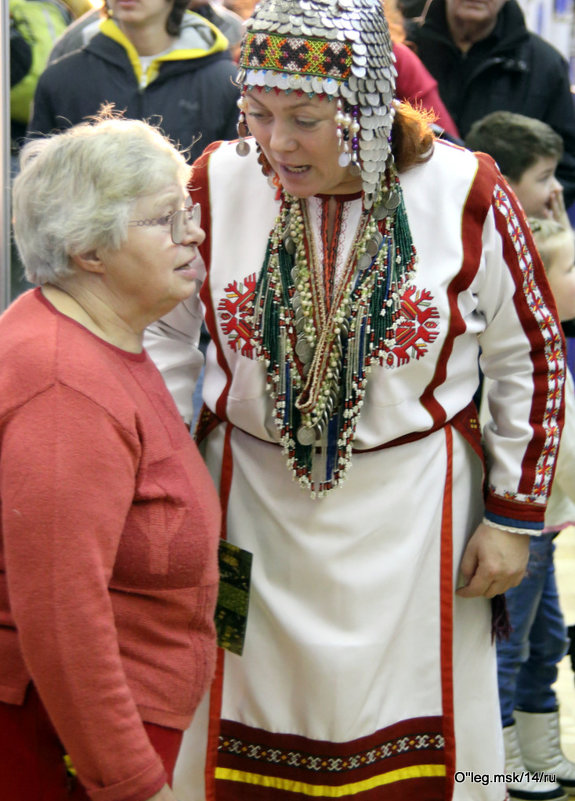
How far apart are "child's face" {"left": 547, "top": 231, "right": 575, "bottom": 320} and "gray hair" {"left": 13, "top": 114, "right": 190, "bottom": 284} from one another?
123cm

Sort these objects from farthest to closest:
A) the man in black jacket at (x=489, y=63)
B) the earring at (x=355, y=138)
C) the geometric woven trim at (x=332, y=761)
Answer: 1. the man in black jacket at (x=489, y=63)
2. the geometric woven trim at (x=332, y=761)
3. the earring at (x=355, y=138)

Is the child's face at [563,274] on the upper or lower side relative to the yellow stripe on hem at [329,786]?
upper

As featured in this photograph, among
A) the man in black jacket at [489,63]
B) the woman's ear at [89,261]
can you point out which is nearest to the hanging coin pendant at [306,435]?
the woman's ear at [89,261]

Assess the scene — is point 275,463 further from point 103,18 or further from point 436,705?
point 103,18

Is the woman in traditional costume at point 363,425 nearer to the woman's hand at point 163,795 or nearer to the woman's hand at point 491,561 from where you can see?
the woman's hand at point 491,561

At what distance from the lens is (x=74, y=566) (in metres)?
1.52

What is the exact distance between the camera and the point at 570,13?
575 centimetres

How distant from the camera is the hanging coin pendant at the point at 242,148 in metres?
2.02

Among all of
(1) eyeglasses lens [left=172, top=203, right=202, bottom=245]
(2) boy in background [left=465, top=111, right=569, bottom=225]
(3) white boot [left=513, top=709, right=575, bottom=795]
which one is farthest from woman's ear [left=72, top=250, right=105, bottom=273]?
(3) white boot [left=513, top=709, right=575, bottom=795]

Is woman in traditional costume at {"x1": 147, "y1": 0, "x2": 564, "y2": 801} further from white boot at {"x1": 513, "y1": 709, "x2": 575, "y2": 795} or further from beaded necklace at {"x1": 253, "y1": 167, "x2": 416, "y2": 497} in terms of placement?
white boot at {"x1": 513, "y1": 709, "x2": 575, "y2": 795}

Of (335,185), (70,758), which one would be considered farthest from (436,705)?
(335,185)

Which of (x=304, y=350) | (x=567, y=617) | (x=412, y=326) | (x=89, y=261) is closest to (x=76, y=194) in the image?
(x=89, y=261)

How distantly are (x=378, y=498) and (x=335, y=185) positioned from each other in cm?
54

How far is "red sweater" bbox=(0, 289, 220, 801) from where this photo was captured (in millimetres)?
1514
